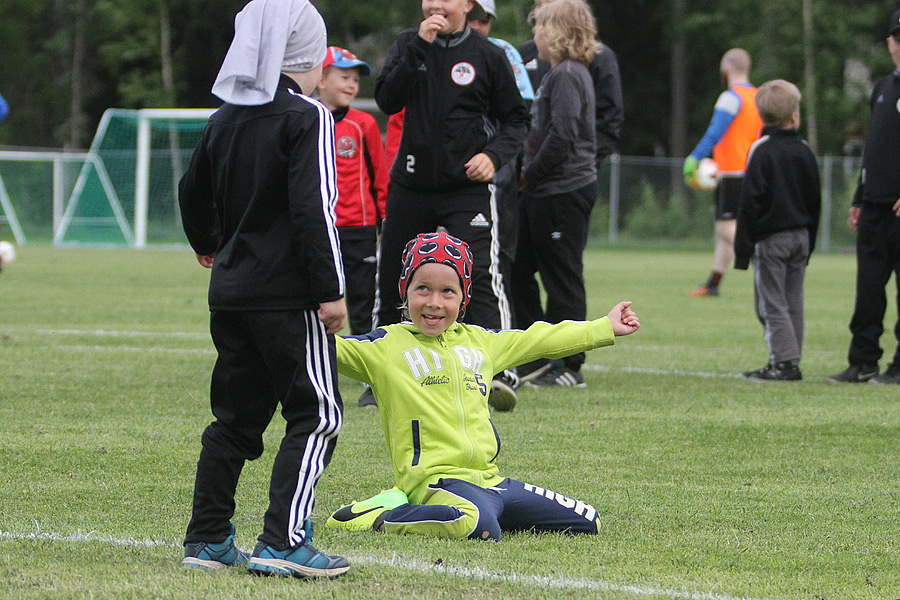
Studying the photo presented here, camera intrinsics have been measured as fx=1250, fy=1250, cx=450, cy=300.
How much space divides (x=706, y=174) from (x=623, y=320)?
35.0 ft

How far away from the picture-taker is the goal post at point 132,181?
26.6 meters

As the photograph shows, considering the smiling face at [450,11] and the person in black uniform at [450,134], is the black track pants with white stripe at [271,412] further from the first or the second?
the smiling face at [450,11]

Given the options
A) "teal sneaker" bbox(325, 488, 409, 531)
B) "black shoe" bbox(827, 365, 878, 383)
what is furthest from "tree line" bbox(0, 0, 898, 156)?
"teal sneaker" bbox(325, 488, 409, 531)

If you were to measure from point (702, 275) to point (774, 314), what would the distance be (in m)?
11.7

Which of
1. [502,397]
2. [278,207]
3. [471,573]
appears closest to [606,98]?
[502,397]

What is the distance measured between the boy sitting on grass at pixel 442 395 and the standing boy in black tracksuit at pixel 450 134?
2123 mm

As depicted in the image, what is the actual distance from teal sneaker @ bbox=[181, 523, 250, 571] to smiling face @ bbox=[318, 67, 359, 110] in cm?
395

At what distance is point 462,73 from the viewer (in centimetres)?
631

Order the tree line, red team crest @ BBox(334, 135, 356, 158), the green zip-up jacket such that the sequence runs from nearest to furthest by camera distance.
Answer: the green zip-up jacket → red team crest @ BBox(334, 135, 356, 158) → the tree line

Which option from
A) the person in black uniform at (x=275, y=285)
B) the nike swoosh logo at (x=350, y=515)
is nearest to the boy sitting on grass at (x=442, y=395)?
the nike swoosh logo at (x=350, y=515)

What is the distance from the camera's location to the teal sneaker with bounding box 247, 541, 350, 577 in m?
3.35

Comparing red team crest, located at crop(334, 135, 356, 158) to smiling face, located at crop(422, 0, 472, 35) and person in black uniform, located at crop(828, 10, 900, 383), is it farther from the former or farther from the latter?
person in black uniform, located at crop(828, 10, 900, 383)

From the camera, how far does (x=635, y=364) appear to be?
28.6ft

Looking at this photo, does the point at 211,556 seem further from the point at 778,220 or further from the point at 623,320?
the point at 778,220
